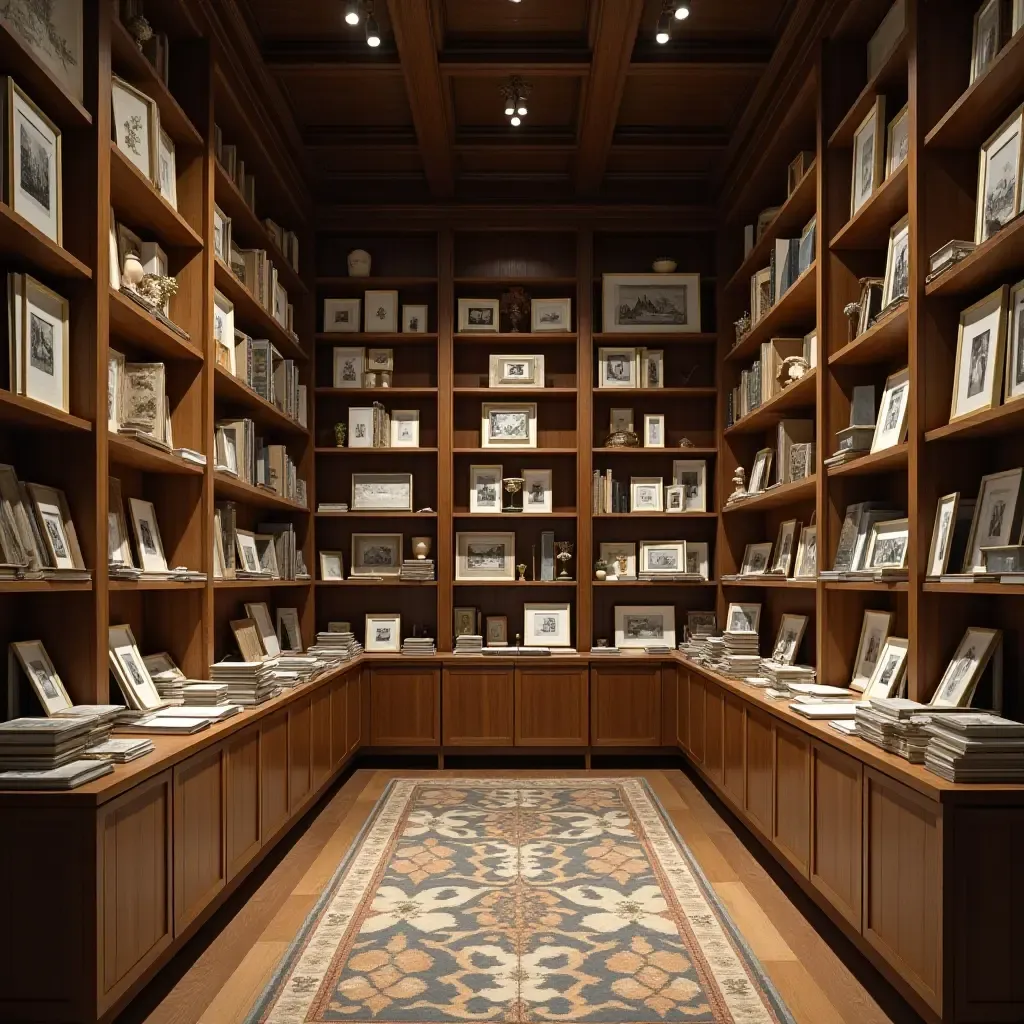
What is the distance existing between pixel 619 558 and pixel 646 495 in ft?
1.60

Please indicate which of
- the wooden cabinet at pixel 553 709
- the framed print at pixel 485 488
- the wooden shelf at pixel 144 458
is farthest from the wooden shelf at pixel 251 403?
the wooden cabinet at pixel 553 709

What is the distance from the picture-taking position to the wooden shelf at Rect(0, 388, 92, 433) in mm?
2738

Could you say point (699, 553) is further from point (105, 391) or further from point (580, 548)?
point (105, 391)

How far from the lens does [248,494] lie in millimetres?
5266

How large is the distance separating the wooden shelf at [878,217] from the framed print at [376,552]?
12.2ft

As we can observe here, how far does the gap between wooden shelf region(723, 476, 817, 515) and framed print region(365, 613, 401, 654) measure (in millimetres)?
2418

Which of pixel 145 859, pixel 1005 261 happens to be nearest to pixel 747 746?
pixel 1005 261

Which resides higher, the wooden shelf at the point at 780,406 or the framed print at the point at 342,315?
the framed print at the point at 342,315

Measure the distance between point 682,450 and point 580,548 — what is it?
3.21ft

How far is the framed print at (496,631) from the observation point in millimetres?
6988

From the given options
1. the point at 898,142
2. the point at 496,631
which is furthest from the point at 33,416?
the point at 496,631

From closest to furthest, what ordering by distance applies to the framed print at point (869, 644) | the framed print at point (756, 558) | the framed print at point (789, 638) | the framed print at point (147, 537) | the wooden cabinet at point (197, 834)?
1. the wooden cabinet at point (197, 834)
2. the framed print at point (147, 537)
3. the framed print at point (869, 644)
4. the framed print at point (789, 638)
5. the framed print at point (756, 558)

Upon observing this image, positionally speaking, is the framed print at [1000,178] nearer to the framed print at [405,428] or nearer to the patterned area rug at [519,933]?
the patterned area rug at [519,933]

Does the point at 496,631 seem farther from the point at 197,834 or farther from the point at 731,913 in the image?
the point at 197,834
